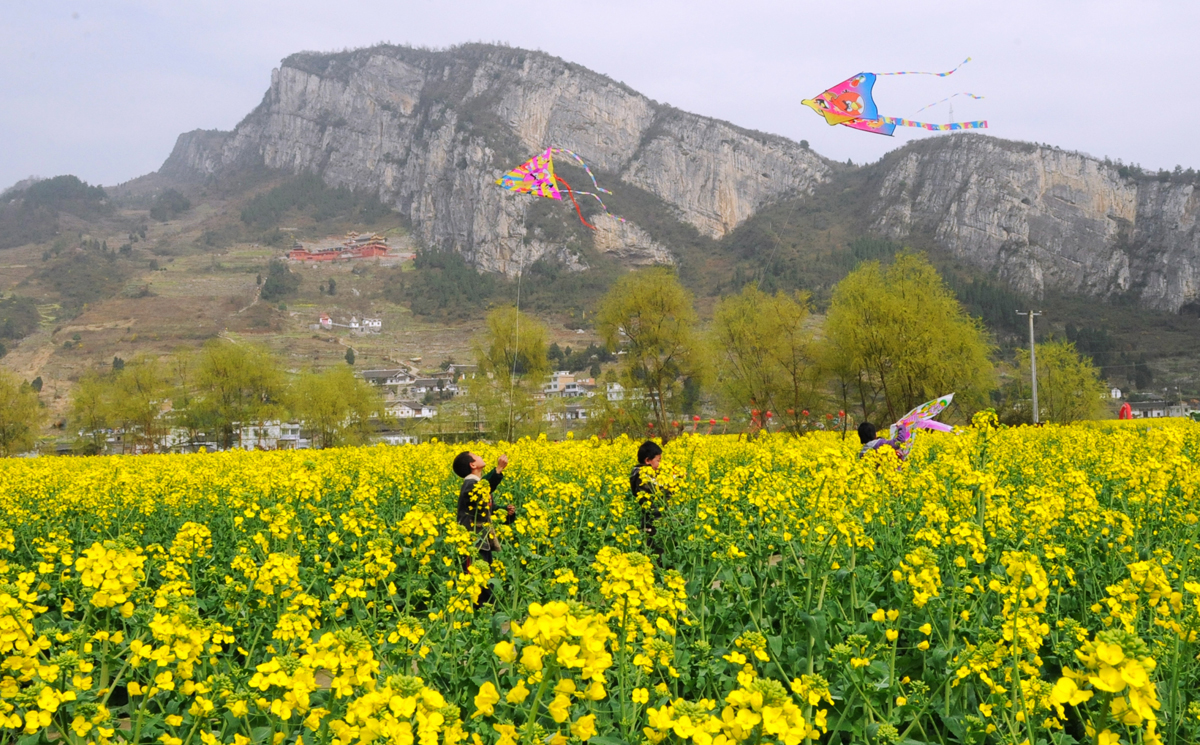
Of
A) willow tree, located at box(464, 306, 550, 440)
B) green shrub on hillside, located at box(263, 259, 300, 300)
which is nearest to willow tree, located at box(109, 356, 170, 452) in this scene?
Answer: willow tree, located at box(464, 306, 550, 440)

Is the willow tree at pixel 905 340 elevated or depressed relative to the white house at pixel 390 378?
elevated

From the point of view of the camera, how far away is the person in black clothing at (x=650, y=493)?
6961 millimetres

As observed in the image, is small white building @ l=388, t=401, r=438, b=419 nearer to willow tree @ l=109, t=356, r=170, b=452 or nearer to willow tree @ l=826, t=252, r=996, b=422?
willow tree @ l=109, t=356, r=170, b=452

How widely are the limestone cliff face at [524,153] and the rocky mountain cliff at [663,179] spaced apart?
0.37 metres

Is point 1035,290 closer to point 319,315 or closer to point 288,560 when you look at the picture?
point 319,315

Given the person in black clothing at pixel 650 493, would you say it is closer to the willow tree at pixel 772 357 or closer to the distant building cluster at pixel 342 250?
the willow tree at pixel 772 357

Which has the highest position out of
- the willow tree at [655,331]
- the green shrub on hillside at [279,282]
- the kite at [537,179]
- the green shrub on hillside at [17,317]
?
the green shrub on hillside at [279,282]

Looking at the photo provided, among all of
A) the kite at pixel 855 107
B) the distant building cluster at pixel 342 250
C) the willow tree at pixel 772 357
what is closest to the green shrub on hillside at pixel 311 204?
the distant building cluster at pixel 342 250

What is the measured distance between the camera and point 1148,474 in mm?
5961

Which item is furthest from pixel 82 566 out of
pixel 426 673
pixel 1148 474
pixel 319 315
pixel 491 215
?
pixel 491 215

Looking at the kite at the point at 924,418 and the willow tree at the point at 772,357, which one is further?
the willow tree at the point at 772,357

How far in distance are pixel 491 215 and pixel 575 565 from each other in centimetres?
14629

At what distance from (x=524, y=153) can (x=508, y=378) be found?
391ft

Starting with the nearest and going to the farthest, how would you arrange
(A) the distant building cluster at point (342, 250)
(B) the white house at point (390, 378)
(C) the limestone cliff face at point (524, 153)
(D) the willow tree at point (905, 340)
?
(D) the willow tree at point (905, 340) < (B) the white house at point (390, 378) < (C) the limestone cliff face at point (524, 153) < (A) the distant building cluster at point (342, 250)
